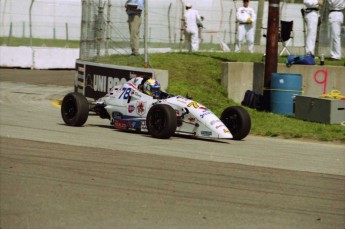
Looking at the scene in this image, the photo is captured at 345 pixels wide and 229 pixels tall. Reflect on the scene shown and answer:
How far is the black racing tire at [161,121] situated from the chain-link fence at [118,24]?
4.99 meters

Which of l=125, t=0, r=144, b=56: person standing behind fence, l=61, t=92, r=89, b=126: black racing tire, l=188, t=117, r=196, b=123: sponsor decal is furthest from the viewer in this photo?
l=125, t=0, r=144, b=56: person standing behind fence

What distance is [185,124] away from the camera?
47.1ft

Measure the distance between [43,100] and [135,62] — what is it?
3.75 m

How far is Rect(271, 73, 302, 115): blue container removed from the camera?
61.4ft

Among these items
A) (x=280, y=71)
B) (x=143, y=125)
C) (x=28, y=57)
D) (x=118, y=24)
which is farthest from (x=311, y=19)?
(x=28, y=57)

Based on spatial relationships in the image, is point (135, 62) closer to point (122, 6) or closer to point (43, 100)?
point (122, 6)

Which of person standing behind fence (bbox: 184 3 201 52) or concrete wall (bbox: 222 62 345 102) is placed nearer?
concrete wall (bbox: 222 62 345 102)

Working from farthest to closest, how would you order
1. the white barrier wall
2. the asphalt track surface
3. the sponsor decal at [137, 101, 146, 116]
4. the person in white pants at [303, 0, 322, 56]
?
the white barrier wall, the person in white pants at [303, 0, 322, 56], the sponsor decal at [137, 101, 146, 116], the asphalt track surface

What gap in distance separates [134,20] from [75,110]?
184 inches

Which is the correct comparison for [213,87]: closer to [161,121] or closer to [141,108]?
[141,108]

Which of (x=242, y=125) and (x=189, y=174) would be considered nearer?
(x=189, y=174)

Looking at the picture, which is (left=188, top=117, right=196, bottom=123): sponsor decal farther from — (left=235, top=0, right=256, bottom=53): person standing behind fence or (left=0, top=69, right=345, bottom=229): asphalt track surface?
(left=235, top=0, right=256, bottom=53): person standing behind fence

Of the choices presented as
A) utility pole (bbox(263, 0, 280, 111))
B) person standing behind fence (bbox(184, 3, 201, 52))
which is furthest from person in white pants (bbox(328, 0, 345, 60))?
person standing behind fence (bbox(184, 3, 201, 52))

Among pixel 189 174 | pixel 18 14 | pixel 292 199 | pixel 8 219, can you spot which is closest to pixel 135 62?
pixel 189 174
